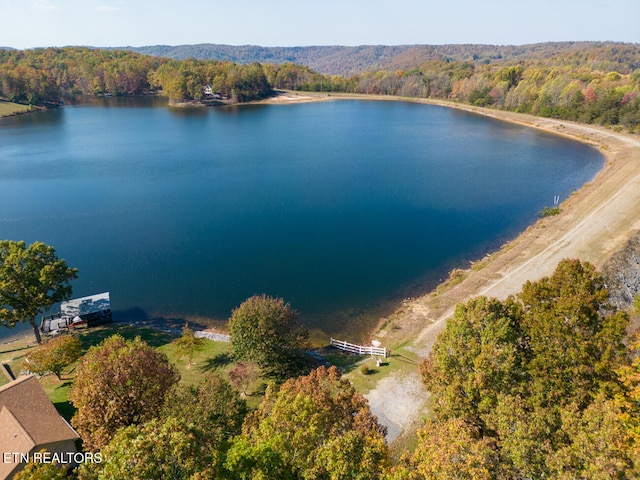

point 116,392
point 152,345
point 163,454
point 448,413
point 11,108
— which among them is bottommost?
point 152,345

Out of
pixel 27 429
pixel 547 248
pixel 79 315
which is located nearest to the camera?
pixel 27 429

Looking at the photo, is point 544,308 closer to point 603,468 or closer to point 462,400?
point 462,400

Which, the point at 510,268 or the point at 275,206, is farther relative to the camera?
the point at 275,206

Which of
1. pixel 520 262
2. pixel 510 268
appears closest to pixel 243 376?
A: pixel 510 268

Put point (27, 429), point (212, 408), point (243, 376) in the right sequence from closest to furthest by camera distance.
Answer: point (212, 408), point (27, 429), point (243, 376)

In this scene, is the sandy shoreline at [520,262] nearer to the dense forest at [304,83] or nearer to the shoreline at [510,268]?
the shoreline at [510,268]

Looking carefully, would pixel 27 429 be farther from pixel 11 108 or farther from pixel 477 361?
pixel 11 108
